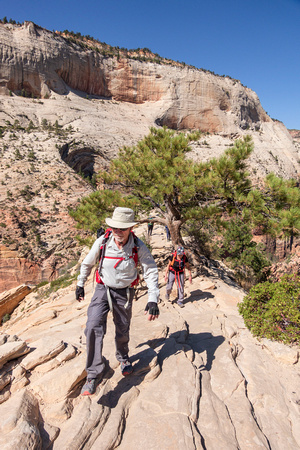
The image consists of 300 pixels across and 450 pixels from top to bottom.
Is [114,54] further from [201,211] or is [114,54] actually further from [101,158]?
[201,211]

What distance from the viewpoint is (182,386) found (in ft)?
9.37

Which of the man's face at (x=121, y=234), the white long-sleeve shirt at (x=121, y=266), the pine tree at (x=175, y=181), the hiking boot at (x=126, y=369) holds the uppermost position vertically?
the pine tree at (x=175, y=181)

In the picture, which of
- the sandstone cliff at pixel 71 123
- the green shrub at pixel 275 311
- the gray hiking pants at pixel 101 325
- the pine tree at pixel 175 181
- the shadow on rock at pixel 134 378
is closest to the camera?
the shadow on rock at pixel 134 378

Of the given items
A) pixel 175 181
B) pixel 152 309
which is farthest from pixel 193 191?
pixel 152 309

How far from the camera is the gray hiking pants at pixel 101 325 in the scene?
2.67m

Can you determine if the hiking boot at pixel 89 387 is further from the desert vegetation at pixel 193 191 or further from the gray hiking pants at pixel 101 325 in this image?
the desert vegetation at pixel 193 191

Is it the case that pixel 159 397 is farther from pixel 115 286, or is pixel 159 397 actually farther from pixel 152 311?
pixel 115 286

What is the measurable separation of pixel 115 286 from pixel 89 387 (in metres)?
0.99

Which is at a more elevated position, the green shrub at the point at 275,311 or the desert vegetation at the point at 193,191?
the desert vegetation at the point at 193,191

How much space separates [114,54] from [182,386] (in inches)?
1911

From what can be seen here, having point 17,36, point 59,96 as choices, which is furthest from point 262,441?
point 17,36

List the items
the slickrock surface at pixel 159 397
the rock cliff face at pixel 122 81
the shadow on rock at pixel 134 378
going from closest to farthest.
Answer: the slickrock surface at pixel 159 397
the shadow on rock at pixel 134 378
the rock cliff face at pixel 122 81

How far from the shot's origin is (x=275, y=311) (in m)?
4.34

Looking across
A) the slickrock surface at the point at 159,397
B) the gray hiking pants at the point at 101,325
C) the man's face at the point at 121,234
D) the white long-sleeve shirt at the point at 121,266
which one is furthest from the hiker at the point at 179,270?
the man's face at the point at 121,234
